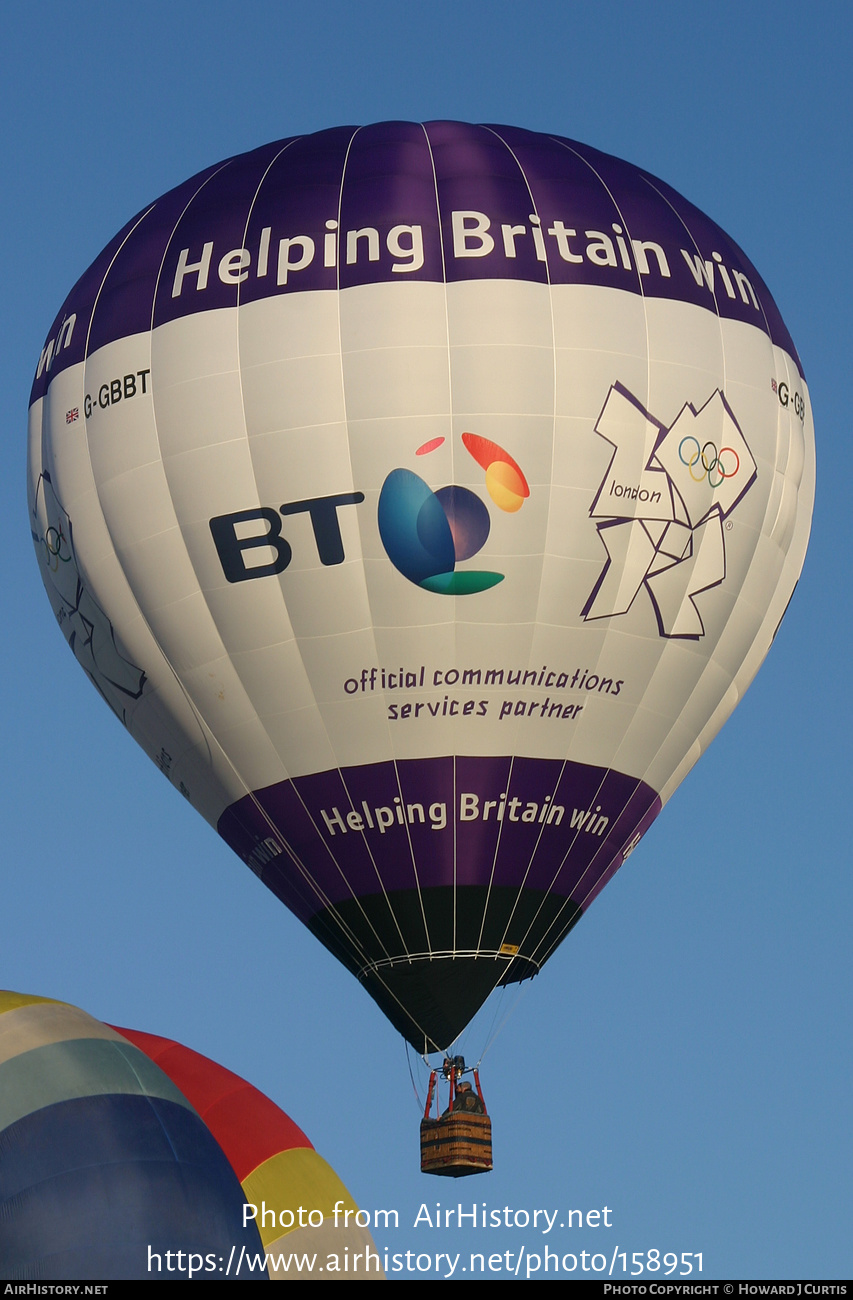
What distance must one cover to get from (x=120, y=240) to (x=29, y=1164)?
9.57 meters

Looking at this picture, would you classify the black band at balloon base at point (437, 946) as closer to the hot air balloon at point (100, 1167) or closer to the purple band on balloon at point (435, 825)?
the purple band on balloon at point (435, 825)

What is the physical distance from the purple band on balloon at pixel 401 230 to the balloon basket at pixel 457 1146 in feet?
22.4

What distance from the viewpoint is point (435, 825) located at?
20.7m

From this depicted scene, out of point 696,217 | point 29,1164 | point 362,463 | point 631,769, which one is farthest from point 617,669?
point 29,1164

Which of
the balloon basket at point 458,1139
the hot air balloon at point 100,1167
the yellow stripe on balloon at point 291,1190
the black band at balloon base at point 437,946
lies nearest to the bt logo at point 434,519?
the black band at balloon base at point 437,946

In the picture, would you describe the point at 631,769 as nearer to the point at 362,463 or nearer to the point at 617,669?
the point at 617,669

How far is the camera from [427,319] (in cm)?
2052

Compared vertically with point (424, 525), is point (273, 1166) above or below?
below

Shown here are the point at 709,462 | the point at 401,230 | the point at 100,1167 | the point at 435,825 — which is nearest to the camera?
the point at 100,1167

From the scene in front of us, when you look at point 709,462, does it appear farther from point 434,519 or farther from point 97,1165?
point 97,1165

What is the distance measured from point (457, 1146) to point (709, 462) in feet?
19.7

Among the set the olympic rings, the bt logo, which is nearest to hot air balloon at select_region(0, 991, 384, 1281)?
the bt logo

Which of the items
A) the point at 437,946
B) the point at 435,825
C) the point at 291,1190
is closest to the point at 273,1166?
the point at 291,1190

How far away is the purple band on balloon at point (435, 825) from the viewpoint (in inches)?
813
